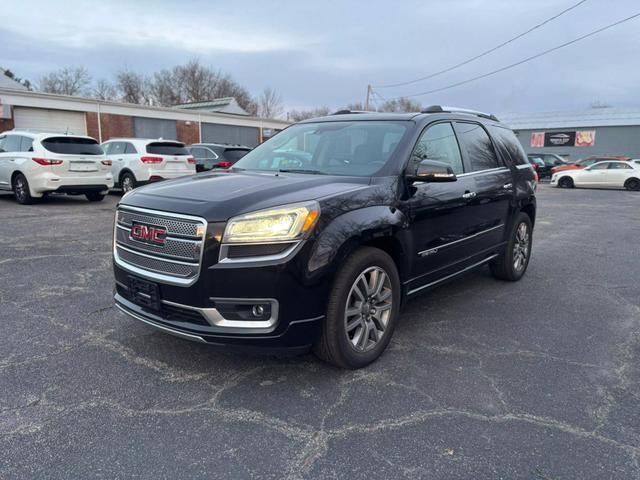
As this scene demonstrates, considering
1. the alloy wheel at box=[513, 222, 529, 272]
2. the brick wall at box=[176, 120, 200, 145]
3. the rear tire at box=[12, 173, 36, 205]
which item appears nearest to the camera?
the alloy wheel at box=[513, 222, 529, 272]

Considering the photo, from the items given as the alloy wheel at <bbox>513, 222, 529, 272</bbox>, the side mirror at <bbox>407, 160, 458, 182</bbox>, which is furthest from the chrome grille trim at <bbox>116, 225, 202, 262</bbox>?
the alloy wheel at <bbox>513, 222, 529, 272</bbox>

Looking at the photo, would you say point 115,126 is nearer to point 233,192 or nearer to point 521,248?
point 521,248

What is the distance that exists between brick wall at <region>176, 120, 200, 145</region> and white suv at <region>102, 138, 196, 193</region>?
16379mm

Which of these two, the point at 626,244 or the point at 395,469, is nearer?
the point at 395,469

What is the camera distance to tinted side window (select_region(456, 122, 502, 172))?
4.71 m

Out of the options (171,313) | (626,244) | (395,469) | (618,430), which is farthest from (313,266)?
(626,244)

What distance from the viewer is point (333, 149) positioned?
13.8ft

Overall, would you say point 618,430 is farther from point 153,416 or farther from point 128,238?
point 128,238

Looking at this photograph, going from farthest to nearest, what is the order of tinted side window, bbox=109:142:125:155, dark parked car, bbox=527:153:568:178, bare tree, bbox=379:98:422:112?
bare tree, bbox=379:98:422:112 → dark parked car, bbox=527:153:568:178 → tinted side window, bbox=109:142:125:155

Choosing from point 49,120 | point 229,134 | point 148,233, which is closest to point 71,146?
point 148,233

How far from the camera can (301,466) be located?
7.89 ft

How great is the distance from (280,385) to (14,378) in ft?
5.75

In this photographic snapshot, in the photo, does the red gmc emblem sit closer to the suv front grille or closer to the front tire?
the suv front grille

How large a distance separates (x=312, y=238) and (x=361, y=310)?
73 centimetres
